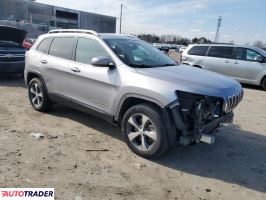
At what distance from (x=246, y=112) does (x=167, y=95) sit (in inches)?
177

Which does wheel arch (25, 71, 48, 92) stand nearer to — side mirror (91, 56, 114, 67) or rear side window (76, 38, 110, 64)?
rear side window (76, 38, 110, 64)

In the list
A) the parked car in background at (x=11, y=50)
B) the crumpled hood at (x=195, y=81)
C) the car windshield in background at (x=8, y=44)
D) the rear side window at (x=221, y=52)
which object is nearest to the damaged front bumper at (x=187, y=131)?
the crumpled hood at (x=195, y=81)

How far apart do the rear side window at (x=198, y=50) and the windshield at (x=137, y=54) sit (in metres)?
7.89

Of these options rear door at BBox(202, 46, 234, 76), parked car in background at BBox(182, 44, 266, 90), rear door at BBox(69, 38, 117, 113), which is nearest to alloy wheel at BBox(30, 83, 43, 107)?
rear door at BBox(69, 38, 117, 113)

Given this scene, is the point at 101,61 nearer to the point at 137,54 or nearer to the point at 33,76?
the point at 137,54

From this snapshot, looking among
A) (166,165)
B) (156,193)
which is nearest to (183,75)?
(166,165)

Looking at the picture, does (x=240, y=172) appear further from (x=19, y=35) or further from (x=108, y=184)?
(x=19, y=35)

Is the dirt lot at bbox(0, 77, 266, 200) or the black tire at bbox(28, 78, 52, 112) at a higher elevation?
the black tire at bbox(28, 78, 52, 112)

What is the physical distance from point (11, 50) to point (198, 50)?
7758 mm

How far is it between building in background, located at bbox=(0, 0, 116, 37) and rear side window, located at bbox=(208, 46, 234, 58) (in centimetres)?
3336

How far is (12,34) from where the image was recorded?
10922mm

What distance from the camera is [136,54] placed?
5.40 metres

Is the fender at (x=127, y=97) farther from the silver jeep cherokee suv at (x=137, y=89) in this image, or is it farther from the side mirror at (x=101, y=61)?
the side mirror at (x=101, y=61)

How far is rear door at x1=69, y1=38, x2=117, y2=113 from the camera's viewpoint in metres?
5.03
